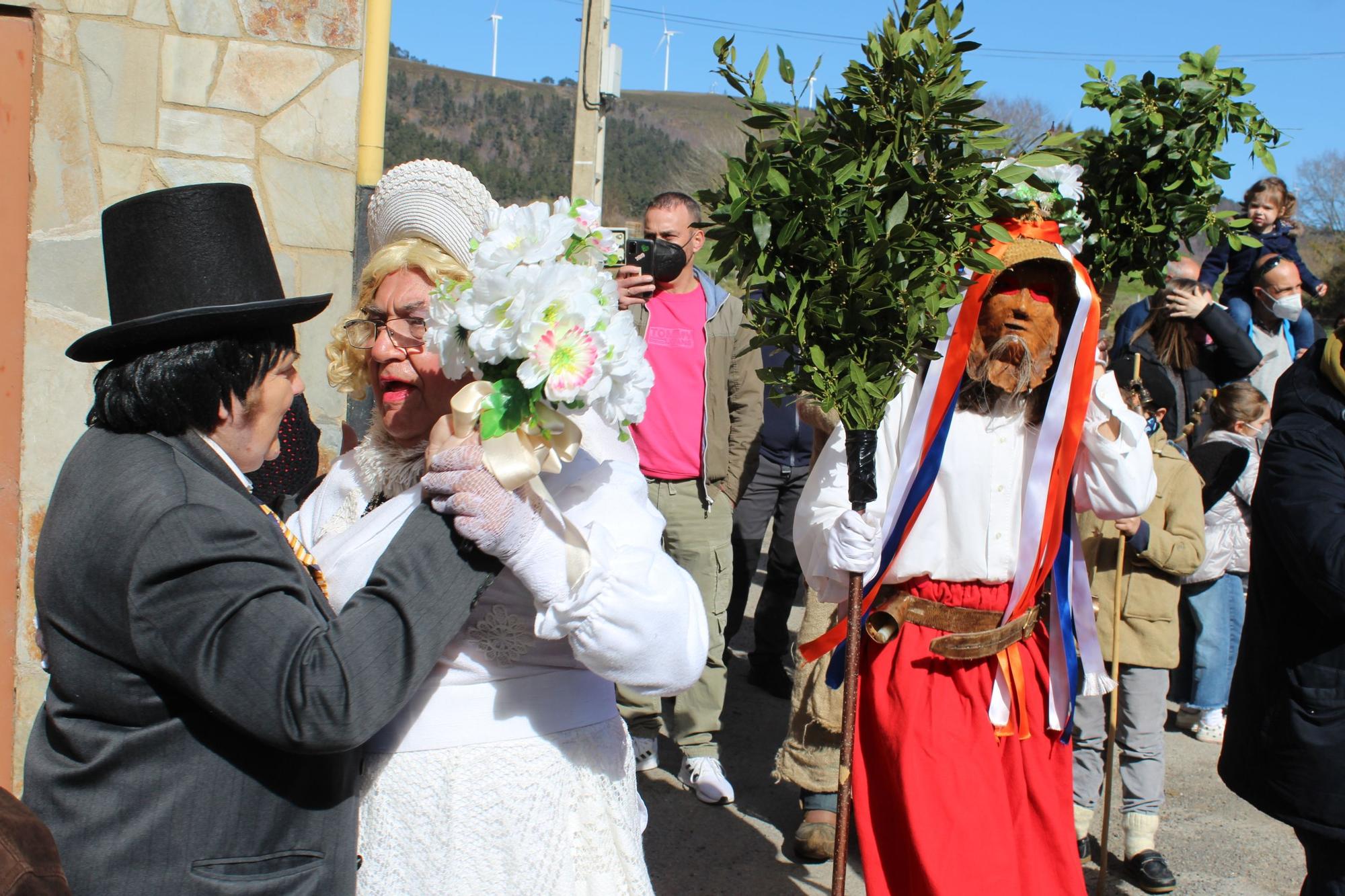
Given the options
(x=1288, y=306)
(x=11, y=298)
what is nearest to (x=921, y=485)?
(x=11, y=298)

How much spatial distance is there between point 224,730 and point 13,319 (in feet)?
9.04

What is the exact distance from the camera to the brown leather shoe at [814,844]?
163 inches

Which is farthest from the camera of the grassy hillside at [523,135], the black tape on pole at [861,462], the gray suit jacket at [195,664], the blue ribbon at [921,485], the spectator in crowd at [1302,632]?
the grassy hillside at [523,135]

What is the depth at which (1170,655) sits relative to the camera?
4.15 m

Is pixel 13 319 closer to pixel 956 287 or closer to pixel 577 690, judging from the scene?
pixel 577 690

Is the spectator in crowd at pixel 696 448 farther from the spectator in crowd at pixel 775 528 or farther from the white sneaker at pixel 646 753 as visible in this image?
the spectator in crowd at pixel 775 528

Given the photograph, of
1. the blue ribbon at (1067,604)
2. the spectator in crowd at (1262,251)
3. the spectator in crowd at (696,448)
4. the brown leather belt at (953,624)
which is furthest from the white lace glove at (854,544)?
the spectator in crowd at (1262,251)

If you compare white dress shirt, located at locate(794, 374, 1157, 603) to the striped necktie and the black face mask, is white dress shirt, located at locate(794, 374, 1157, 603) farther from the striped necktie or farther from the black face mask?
the striped necktie

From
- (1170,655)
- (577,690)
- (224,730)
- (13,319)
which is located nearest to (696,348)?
(1170,655)

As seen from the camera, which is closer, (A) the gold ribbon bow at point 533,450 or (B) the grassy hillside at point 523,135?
(A) the gold ribbon bow at point 533,450

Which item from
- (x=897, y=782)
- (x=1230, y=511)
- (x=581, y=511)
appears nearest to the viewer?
(x=581, y=511)

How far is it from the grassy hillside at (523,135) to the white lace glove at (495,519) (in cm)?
3208

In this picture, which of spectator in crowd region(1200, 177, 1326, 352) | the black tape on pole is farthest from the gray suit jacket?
spectator in crowd region(1200, 177, 1326, 352)

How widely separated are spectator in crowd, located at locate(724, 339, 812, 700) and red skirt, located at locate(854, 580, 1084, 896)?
2469mm
